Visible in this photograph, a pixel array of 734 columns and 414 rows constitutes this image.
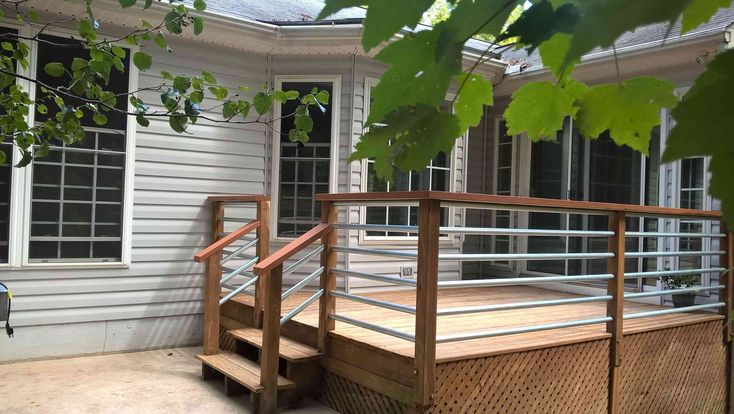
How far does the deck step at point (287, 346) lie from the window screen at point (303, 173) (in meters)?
1.59

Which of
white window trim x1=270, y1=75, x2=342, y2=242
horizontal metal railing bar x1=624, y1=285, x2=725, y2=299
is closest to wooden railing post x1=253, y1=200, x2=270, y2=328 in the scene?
white window trim x1=270, y1=75, x2=342, y2=242

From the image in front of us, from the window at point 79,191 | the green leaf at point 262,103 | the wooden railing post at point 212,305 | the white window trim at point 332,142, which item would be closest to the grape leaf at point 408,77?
the green leaf at point 262,103

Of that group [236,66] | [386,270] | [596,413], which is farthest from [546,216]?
[236,66]

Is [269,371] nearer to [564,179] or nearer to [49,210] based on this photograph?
[49,210]

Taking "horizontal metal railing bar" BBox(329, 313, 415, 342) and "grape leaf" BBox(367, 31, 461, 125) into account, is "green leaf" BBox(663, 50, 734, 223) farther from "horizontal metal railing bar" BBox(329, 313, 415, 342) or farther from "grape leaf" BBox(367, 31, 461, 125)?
"horizontal metal railing bar" BBox(329, 313, 415, 342)

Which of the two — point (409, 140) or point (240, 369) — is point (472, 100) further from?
point (240, 369)

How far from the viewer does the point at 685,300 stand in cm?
549

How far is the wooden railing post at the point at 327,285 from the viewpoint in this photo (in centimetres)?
419

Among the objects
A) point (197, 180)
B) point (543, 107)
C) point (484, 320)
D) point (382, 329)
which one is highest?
point (197, 180)

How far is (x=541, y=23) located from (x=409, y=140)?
171 mm

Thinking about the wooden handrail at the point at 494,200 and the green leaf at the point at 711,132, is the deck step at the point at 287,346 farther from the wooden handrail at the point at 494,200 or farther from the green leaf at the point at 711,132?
the green leaf at the point at 711,132

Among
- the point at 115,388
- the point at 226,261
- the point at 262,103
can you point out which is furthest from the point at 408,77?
the point at 226,261

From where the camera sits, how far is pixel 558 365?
3.95 metres

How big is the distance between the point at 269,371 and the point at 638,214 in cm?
291
